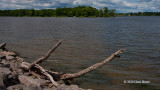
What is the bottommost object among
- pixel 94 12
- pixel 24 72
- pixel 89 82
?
pixel 89 82

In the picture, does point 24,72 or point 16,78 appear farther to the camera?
point 24,72

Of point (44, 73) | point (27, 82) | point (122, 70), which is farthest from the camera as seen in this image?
point (122, 70)

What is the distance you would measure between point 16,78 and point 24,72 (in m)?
1.63

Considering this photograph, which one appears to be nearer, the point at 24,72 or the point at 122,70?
the point at 24,72

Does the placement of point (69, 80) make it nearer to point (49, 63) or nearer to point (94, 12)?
Answer: point (49, 63)

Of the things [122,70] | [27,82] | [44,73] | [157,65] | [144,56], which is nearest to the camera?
[27,82]

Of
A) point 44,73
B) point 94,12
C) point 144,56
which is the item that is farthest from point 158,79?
point 94,12

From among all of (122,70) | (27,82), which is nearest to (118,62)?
(122,70)

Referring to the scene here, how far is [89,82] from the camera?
8672mm

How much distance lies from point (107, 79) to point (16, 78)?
4.72 m

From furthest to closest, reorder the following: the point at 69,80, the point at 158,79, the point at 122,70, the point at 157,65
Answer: the point at 157,65 < the point at 122,70 < the point at 158,79 < the point at 69,80

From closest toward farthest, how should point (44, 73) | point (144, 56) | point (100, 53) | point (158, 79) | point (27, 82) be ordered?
point (27, 82) → point (44, 73) → point (158, 79) → point (144, 56) → point (100, 53)

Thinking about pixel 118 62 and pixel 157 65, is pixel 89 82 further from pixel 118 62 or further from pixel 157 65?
pixel 157 65

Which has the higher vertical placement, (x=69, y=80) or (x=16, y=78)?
(x=16, y=78)
